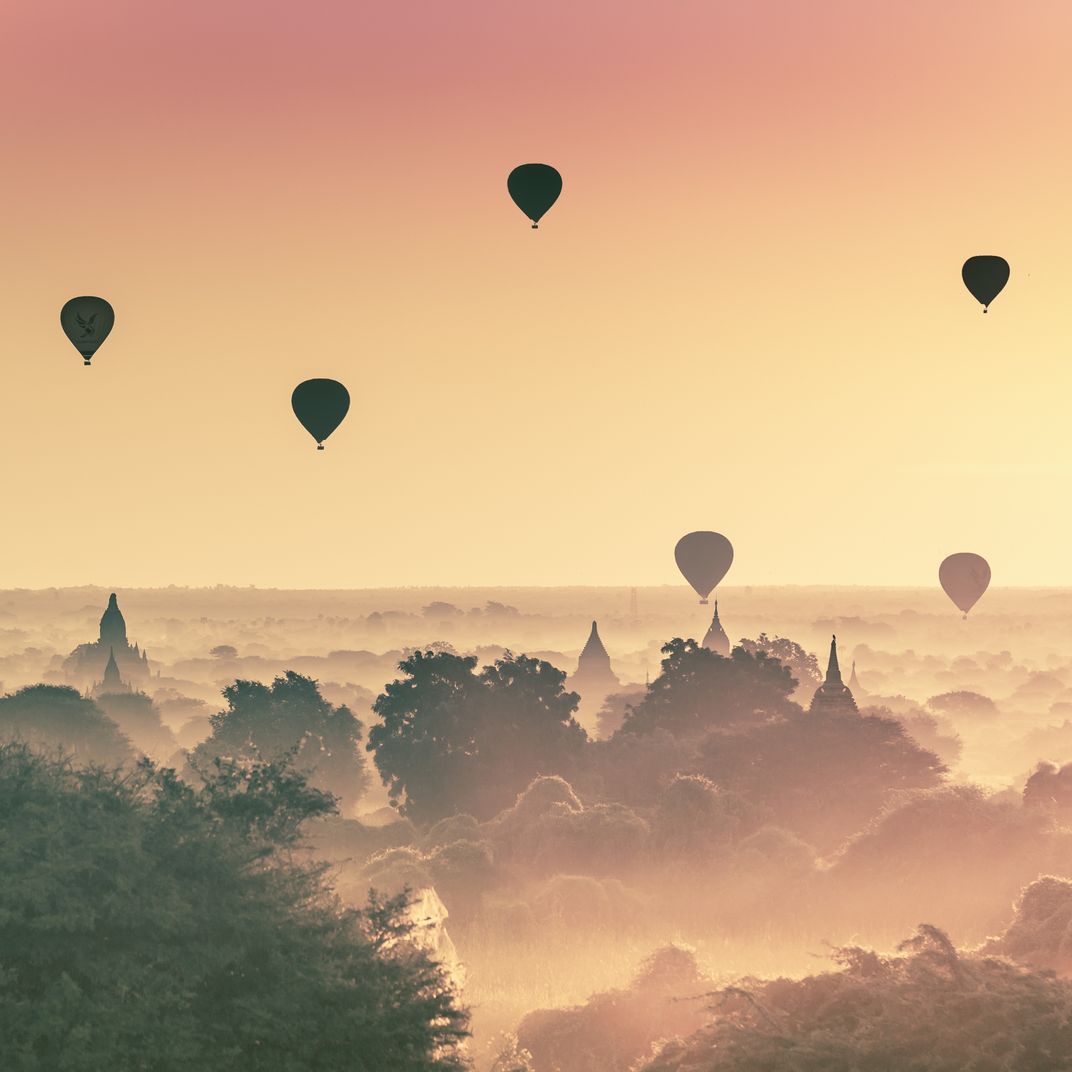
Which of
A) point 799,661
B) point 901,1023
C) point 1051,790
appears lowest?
point 901,1023

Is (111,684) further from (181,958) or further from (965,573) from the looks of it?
(181,958)

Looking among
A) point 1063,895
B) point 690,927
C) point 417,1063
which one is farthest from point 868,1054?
point 690,927

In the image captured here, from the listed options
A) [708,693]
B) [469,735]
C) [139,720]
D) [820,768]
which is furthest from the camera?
[139,720]

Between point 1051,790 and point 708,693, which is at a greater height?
point 708,693

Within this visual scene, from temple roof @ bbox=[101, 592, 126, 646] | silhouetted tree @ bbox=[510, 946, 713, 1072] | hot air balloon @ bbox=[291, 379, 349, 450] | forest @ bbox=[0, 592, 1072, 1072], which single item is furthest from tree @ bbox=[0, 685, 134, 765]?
temple roof @ bbox=[101, 592, 126, 646]

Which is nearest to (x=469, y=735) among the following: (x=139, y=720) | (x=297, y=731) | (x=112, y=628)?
(x=297, y=731)

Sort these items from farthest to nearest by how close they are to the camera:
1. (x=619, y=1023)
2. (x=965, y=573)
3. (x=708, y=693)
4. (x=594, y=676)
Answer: (x=965, y=573), (x=594, y=676), (x=708, y=693), (x=619, y=1023)
